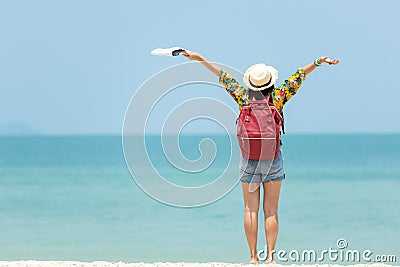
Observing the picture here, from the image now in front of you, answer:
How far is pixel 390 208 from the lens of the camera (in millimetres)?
17547

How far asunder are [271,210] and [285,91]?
923 millimetres

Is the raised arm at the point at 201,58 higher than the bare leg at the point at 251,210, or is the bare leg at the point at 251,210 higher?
the raised arm at the point at 201,58

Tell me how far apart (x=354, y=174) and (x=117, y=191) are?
39.3 feet

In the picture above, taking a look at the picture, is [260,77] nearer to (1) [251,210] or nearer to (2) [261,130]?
(2) [261,130]

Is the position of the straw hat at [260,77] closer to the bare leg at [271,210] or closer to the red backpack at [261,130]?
the red backpack at [261,130]

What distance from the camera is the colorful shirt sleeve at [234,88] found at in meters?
5.95

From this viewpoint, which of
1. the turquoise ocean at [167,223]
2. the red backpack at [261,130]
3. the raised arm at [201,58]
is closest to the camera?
the red backpack at [261,130]

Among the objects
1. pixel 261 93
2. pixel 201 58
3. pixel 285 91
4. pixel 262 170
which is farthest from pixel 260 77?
pixel 262 170

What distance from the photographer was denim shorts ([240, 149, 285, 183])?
5805 millimetres

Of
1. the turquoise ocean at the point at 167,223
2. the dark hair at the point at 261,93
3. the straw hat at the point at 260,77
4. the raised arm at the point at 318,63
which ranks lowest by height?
the turquoise ocean at the point at 167,223

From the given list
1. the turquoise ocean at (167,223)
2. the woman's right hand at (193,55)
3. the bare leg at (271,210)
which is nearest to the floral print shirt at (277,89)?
the woman's right hand at (193,55)

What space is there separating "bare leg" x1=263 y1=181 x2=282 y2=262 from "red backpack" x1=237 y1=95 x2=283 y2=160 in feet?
0.75

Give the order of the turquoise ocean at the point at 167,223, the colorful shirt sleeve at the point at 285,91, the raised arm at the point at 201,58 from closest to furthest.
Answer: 1. the colorful shirt sleeve at the point at 285,91
2. the raised arm at the point at 201,58
3. the turquoise ocean at the point at 167,223

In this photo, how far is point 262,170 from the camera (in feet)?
19.0
